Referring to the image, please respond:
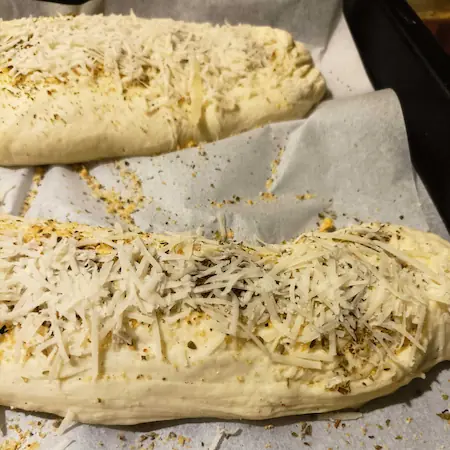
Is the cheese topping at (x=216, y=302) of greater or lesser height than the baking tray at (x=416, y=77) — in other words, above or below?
below

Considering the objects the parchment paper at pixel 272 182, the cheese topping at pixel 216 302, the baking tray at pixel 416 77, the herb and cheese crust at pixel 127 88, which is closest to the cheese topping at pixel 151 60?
the herb and cheese crust at pixel 127 88

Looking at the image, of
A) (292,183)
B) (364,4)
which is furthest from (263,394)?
(364,4)

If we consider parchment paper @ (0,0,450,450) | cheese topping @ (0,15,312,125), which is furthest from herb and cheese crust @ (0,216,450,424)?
cheese topping @ (0,15,312,125)

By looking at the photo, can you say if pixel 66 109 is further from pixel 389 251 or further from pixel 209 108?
pixel 389 251

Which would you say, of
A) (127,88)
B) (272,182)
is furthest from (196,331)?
(127,88)

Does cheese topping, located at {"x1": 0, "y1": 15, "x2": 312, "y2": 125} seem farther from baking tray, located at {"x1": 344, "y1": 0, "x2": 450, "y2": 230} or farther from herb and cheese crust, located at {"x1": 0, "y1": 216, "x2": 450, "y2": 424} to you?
herb and cheese crust, located at {"x1": 0, "y1": 216, "x2": 450, "y2": 424}

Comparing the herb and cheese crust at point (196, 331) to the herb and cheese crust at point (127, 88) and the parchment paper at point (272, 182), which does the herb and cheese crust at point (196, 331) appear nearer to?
the parchment paper at point (272, 182)
